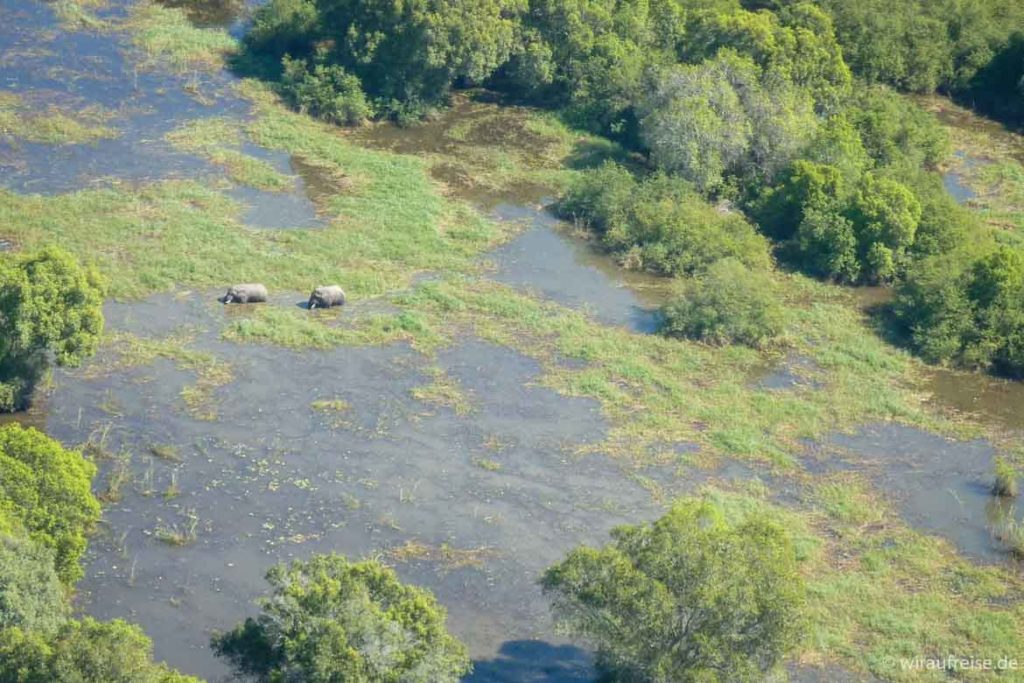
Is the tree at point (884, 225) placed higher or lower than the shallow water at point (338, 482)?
higher

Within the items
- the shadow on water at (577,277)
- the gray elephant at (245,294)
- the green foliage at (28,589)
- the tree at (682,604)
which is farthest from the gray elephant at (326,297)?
the tree at (682,604)

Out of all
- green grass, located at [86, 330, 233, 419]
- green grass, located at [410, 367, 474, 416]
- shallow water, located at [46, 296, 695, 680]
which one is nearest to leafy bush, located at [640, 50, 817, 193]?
shallow water, located at [46, 296, 695, 680]

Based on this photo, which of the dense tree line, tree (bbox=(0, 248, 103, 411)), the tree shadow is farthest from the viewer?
the dense tree line

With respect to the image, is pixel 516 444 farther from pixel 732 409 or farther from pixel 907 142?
pixel 907 142

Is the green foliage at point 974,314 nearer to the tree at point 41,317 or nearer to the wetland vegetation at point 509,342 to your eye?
the wetland vegetation at point 509,342

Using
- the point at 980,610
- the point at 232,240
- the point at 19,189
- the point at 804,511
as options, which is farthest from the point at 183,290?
the point at 980,610

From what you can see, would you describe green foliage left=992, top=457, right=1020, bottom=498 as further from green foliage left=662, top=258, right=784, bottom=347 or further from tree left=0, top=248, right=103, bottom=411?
tree left=0, top=248, right=103, bottom=411
